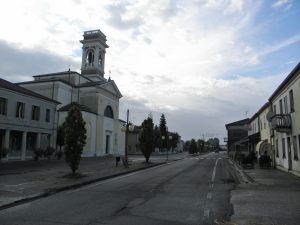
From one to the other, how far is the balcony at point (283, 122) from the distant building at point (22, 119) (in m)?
25.5

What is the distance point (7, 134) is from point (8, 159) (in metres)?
2.96

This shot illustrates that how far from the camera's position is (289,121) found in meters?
21.8

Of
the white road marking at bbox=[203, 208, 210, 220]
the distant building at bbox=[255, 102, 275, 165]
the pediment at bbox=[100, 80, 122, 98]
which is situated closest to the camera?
the white road marking at bbox=[203, 208, 210, 220]

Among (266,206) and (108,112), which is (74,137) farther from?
(108,112)

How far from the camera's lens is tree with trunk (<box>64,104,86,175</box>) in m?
19.3

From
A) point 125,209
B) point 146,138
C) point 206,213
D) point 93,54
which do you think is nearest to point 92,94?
point 93,54

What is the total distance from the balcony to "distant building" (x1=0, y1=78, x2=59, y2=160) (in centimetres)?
2553

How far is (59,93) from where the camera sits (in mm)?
56375

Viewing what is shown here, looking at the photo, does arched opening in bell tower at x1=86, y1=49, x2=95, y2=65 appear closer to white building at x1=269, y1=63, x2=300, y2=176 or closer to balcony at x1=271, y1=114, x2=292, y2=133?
white building at x1=269, y1=63, x2=300, y2=176

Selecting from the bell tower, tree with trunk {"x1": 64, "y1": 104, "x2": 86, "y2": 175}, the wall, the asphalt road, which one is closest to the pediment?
the bell tower

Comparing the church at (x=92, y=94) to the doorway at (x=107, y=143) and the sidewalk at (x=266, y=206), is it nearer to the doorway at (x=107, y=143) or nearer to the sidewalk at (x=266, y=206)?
the doorway at (x=107, y=143)

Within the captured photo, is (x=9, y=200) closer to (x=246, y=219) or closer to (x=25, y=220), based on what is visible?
(x=25, y=220)

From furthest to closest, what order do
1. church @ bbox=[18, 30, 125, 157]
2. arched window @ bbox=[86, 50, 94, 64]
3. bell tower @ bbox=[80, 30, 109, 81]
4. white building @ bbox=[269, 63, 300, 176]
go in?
arched window @ bbox=[86, 50, 94, 64] → bell tower @ bbox=[80, 30, 109, 81] → church @ bbox=[18, 30, 125, 157] → white building @ bbox=[269, 63, 300, 176]

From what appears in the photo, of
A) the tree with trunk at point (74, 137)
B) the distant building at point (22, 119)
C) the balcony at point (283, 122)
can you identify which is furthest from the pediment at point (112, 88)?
the balcony at point (283, 122)
